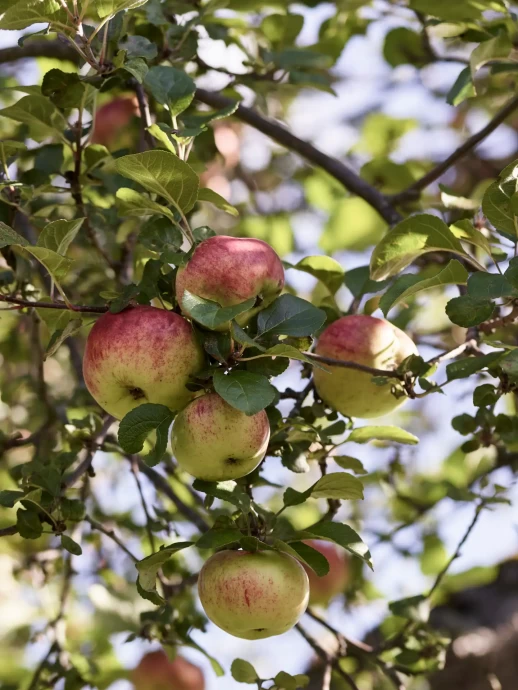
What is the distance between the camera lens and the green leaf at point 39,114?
Result: 155cm

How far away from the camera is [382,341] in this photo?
1571 mm

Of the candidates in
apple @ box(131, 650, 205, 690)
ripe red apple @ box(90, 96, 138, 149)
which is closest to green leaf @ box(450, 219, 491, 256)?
ripe red apple @ box(90, 96, 138, 149)

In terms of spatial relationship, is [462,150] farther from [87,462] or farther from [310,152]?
[87,462]

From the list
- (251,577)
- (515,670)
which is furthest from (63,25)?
(515,670)

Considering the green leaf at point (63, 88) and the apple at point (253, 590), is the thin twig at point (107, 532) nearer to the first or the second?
the apple at point (253, 590)

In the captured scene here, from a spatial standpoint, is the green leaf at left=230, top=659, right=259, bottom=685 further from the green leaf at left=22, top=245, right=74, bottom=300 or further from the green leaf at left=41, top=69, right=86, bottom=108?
the green leaf at left=41, top=69, right=86, bottom=108

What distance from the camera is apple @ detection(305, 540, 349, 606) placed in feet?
8.29

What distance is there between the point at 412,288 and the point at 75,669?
108cm

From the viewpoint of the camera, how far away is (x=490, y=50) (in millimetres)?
1801

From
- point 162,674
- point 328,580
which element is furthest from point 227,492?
point 328,580

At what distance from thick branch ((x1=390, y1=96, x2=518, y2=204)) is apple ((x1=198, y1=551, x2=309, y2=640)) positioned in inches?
38.3

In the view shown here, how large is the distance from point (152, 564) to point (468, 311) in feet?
1.90

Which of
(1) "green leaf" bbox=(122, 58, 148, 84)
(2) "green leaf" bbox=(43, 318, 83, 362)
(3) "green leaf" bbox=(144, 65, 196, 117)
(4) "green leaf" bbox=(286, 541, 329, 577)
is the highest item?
(1) "green leaf" bbox=(122, 58, 148, 84)

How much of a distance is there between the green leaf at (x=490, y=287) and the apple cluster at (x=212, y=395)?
0.24m
